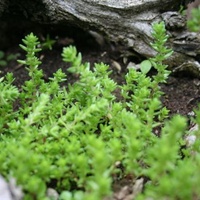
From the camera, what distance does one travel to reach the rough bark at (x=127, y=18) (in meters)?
2.42

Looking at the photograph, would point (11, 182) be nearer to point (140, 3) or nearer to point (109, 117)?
point (109, 117)

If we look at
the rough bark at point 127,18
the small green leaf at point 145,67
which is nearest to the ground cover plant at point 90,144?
the small green leaf at point 145,67

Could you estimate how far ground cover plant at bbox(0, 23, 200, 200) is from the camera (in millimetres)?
1523

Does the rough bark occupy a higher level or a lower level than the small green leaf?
higher

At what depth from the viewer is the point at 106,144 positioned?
182 centimetres

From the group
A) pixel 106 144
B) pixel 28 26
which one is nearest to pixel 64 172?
pixel 106 144

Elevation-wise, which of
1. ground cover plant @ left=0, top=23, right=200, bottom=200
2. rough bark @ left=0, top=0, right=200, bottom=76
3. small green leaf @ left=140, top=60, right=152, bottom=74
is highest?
rough bark @ left=0, top=0, right=200, bottom=76

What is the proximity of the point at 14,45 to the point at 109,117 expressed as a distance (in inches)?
45.8

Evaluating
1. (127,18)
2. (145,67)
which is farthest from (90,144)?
(127,18)

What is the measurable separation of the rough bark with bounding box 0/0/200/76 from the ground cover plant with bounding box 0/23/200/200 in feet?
1.12

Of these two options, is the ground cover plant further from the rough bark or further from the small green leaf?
the rough bark

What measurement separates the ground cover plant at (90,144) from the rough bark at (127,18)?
34cm

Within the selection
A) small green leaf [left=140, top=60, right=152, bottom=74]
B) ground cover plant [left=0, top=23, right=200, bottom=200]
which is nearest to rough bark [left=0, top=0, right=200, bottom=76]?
small green leaf [left=140, top=60, right=152, bottom=74]

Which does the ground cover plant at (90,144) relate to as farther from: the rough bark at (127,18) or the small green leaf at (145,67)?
the rough bark at (127,18)
